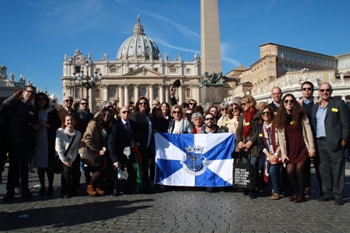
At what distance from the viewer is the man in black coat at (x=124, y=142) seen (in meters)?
6.11

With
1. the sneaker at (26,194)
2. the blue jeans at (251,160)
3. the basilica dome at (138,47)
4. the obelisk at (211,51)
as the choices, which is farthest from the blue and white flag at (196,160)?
the basilica dome at (138,47)

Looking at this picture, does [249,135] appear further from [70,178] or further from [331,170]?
[70,178]

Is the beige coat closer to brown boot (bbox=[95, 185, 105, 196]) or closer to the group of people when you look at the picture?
the group of people

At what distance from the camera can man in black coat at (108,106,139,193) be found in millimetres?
6105

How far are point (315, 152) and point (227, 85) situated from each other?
66382 mm

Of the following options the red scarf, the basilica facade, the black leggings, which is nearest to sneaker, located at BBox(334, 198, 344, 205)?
the black leggings

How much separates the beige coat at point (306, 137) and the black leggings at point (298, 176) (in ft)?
0.77

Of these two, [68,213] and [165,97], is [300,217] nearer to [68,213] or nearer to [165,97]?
[68,213]

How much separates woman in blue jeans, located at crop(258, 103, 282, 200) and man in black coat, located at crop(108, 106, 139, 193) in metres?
2.28

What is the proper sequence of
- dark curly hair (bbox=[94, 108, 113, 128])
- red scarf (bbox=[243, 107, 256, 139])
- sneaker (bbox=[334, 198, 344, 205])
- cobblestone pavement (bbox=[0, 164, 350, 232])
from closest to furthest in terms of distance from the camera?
cobblestone pavement (bbox=[0, 164, 350, 232]) → sneaker (bbox=[334, 198, 344, 205]) → red scarf (bbox=[243, 107, 256, 139]) → dark curly hair (bbox=[94, 108, 113, 128])

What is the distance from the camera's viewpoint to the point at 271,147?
572 centimetres

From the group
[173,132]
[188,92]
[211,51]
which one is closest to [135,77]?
[188,92]

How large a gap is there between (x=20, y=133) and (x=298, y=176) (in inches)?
180

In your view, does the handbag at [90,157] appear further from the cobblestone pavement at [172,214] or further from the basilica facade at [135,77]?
the basilica facade at [135,77]
